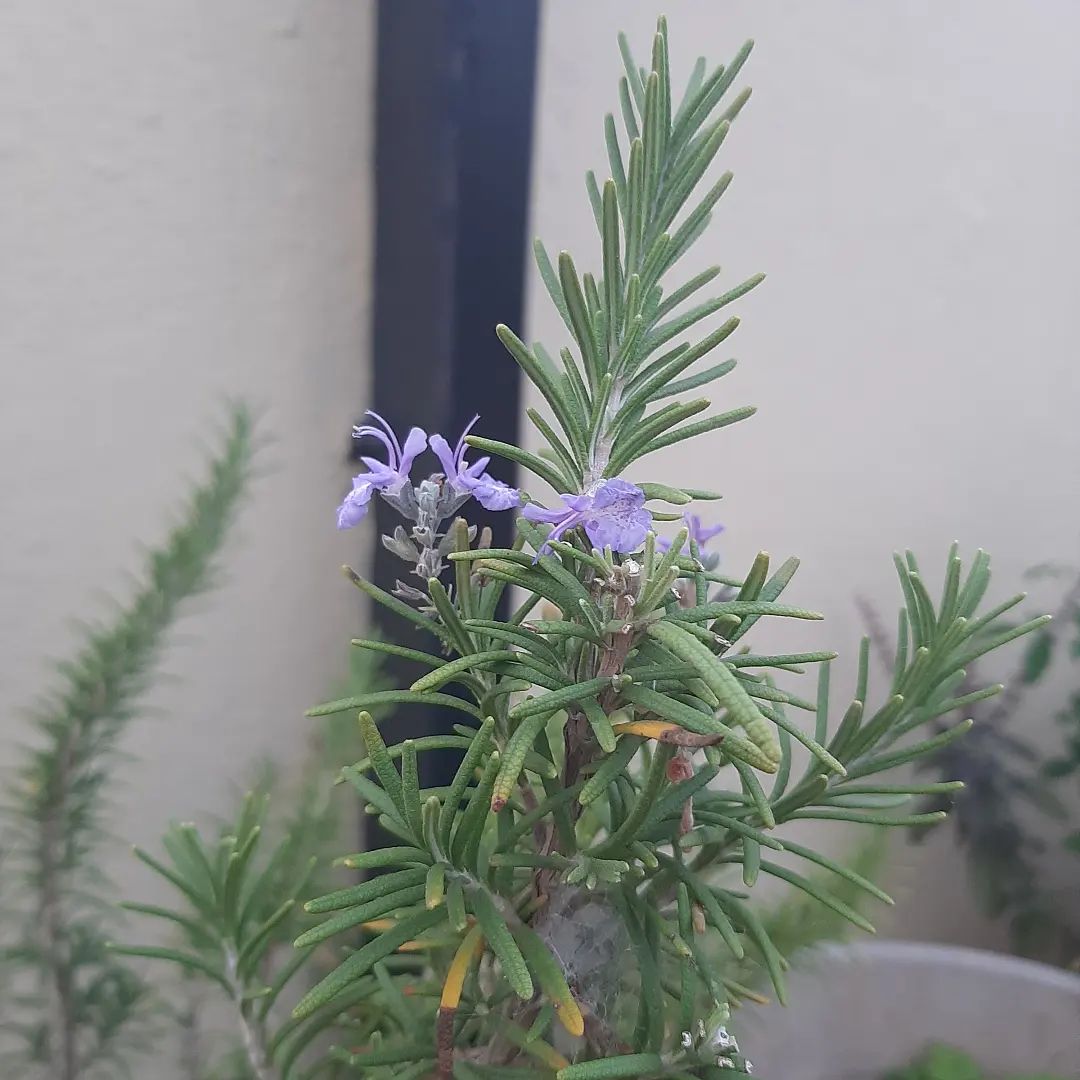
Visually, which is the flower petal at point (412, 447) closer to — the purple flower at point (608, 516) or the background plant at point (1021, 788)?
the purple flower at point (608, 516)

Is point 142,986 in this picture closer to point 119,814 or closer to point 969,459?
point 119,814

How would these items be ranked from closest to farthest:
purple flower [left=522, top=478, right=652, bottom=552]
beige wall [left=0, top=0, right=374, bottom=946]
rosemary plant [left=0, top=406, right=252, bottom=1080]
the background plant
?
purple flower [left=522, top=478, right=652, bottom=552], rosemary plant [left=0, top=406, right=252, bottom=1080], beige wall [left=0, top=0, right=374, bottom=946], the background plant

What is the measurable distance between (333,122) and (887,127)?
49 centimetres

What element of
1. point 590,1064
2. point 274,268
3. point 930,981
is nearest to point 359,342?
point 274,268

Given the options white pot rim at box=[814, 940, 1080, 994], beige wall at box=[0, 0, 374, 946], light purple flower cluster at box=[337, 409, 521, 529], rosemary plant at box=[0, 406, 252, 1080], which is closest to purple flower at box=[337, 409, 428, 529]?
light purple flower cluster at box=[337, 409, 521, 529]

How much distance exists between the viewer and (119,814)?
0.76 m

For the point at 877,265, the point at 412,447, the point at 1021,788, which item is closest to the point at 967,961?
the point at 1021,788

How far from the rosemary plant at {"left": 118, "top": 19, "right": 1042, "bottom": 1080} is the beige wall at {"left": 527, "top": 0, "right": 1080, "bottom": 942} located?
0.46 m

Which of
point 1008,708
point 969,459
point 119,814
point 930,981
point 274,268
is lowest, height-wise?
point 930,981

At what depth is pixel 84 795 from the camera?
0.53m

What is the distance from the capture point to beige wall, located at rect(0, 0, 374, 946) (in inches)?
25.1

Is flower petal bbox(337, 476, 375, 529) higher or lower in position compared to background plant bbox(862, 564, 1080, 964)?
higher

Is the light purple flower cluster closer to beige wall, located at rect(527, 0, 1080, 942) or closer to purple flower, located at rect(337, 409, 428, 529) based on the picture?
purple flower, located at rect(337, 409, 428, 529)

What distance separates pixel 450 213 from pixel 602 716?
48 centimetres
